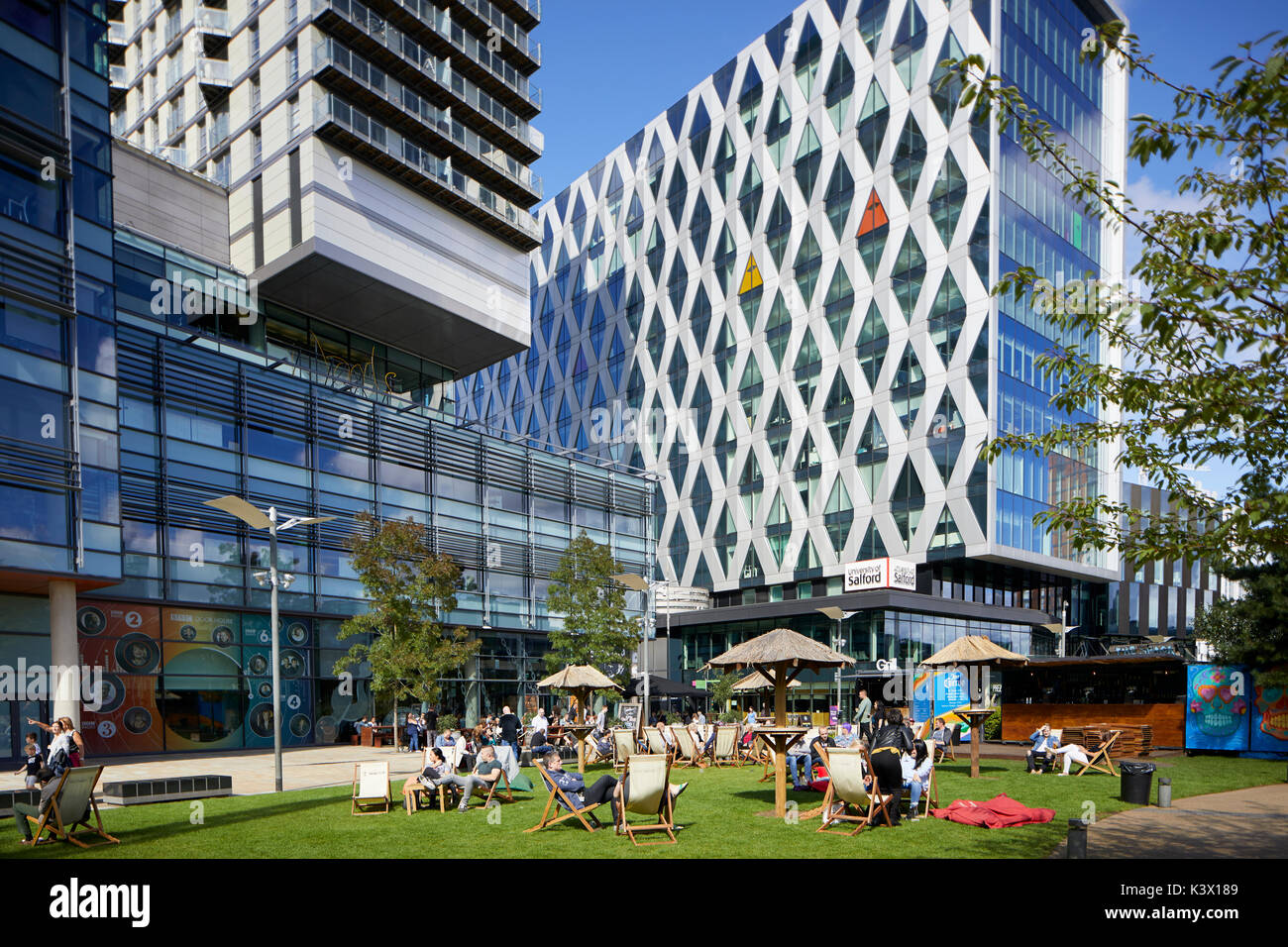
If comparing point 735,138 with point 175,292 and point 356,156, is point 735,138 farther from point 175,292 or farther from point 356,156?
point 175,292

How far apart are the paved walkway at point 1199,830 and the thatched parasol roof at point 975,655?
5.41 m

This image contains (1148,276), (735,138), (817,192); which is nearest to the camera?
(1148,276)

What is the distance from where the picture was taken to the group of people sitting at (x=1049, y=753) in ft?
65.0

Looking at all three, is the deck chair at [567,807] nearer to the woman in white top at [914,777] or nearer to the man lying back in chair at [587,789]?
the man lying back in chair at [587,789]

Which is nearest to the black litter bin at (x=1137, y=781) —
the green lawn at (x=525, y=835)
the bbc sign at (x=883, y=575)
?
the green lawn at (x=525, y=835)

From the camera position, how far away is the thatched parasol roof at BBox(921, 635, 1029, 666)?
21.2m

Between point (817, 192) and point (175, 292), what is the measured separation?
38277 millimetres

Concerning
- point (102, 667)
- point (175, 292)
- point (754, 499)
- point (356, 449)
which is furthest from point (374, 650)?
point (754, 499)

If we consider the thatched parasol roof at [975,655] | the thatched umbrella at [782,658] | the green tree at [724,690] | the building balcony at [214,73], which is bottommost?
the green tree at [724,690]

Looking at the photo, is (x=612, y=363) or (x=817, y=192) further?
(x=612, y=363)

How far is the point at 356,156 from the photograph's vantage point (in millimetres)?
37656

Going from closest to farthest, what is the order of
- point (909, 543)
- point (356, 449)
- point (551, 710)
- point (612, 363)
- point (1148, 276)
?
1. point (1148, 276)
2. point (356, 449)
3. point (551, 710)
4. point (909, 543)
5. point (612, 363)

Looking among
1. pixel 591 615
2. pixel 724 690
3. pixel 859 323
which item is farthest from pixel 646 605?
pixel 859 323

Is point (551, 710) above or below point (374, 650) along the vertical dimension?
below
